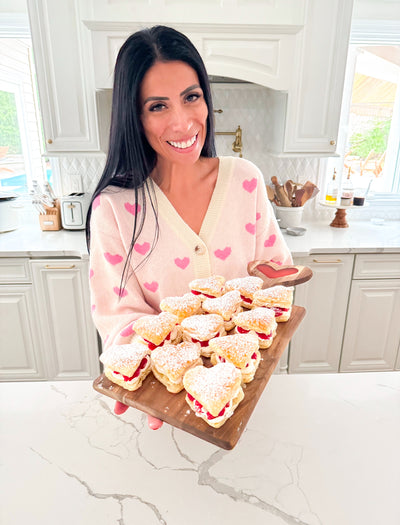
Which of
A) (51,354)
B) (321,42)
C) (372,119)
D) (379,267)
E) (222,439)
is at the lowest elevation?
(51,354)

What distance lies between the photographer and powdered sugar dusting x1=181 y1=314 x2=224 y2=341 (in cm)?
74

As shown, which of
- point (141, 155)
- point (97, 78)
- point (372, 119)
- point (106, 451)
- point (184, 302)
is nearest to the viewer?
point (106, 451)

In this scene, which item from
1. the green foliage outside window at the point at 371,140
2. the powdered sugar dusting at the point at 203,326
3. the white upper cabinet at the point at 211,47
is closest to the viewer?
the powdered sugar dusting at the point at 203,326


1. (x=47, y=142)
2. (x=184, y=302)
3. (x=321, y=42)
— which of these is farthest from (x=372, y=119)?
(x=184, y=302)

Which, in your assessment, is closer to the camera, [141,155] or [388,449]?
[388,449]

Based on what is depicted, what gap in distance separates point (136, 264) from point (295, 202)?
1474 millimetres

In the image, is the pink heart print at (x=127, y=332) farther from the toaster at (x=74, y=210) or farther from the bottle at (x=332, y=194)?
the bottle at (x=332, y=194)

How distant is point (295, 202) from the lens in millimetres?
2291

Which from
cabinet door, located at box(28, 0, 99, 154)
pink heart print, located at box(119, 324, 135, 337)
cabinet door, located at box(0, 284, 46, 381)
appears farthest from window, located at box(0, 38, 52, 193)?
pink heart print, located at box(119, 324, 135, 337)

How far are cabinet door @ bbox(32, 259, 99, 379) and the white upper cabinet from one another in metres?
0.69

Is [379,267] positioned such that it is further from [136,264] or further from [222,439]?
[222,439]

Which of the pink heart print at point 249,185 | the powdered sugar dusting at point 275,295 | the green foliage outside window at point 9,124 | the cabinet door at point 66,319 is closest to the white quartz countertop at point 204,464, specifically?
the powdered sugar dusting at point 275,295

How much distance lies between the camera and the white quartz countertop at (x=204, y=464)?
0.59m

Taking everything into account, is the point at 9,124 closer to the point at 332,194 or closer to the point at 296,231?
the point at 296,231
